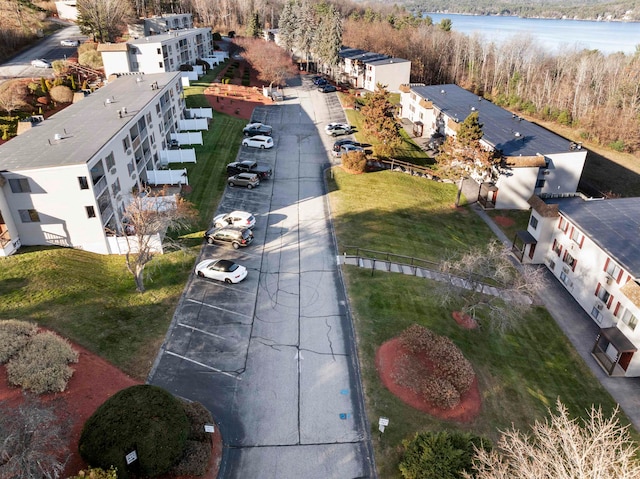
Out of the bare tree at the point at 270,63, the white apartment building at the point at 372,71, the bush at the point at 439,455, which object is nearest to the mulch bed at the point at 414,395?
the bush at the point at 439,455

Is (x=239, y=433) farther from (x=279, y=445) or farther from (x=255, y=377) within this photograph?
(x=255, y=377)

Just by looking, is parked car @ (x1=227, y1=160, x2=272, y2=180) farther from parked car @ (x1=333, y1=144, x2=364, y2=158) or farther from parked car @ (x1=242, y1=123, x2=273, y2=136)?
parked car @ (x1=242, y1=123, x2=273, y2=136)

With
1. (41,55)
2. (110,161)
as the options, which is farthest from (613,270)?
(41,55)

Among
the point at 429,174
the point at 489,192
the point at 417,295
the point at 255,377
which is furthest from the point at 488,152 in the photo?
the point at 255,377

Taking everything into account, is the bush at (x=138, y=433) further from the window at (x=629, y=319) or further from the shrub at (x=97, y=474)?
the window at (x=629, y=319)

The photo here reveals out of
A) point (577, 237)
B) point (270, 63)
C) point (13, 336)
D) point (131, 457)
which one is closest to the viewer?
point (131, 457)

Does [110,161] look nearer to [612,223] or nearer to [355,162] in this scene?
[355,162]
